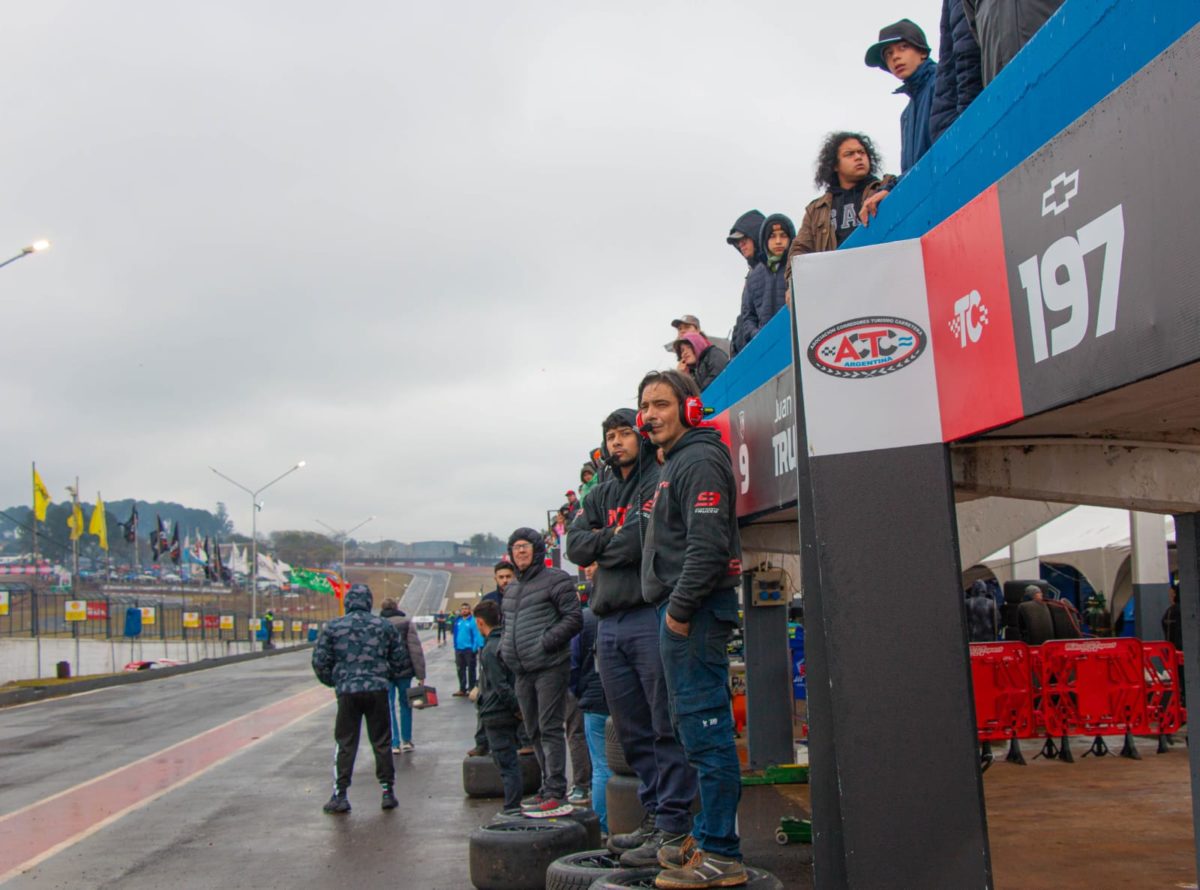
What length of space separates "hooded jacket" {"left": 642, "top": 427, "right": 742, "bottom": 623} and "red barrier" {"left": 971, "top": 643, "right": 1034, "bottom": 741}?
18.7 ft

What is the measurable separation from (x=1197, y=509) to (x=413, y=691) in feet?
33.2

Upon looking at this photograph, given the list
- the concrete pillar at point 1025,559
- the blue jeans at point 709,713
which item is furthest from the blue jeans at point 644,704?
the concrete pillar at point 1025,559

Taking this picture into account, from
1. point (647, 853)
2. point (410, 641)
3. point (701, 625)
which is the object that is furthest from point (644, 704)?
point (410, 641)

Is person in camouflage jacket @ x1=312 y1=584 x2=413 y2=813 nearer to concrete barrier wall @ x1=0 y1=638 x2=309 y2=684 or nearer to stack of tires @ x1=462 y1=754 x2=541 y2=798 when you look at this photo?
stack of tires @ x1=462 y1=754 x2=541 y2=798

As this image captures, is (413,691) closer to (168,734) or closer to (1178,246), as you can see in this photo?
(168,734)

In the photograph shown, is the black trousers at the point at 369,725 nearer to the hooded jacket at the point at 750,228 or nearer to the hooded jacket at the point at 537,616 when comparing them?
the hooded jacket at the point at 537,616

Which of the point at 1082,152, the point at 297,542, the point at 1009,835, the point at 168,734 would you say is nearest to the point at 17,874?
the point at 1009,835

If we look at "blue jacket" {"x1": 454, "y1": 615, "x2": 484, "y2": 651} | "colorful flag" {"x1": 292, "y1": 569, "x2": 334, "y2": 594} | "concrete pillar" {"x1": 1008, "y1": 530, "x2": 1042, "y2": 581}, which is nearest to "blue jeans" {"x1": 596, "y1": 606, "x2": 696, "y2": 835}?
"concrete pillar" {"x1": 1008, "y1": 530, "x2": 1042, "y2": 581}

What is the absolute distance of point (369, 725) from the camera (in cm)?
948

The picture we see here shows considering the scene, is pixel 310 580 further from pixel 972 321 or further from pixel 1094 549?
pixel 972 321

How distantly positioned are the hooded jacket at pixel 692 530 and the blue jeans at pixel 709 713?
125mm

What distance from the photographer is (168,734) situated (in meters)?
16.0

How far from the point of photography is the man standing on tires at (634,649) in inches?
195

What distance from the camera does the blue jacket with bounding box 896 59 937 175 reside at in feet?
20.0
